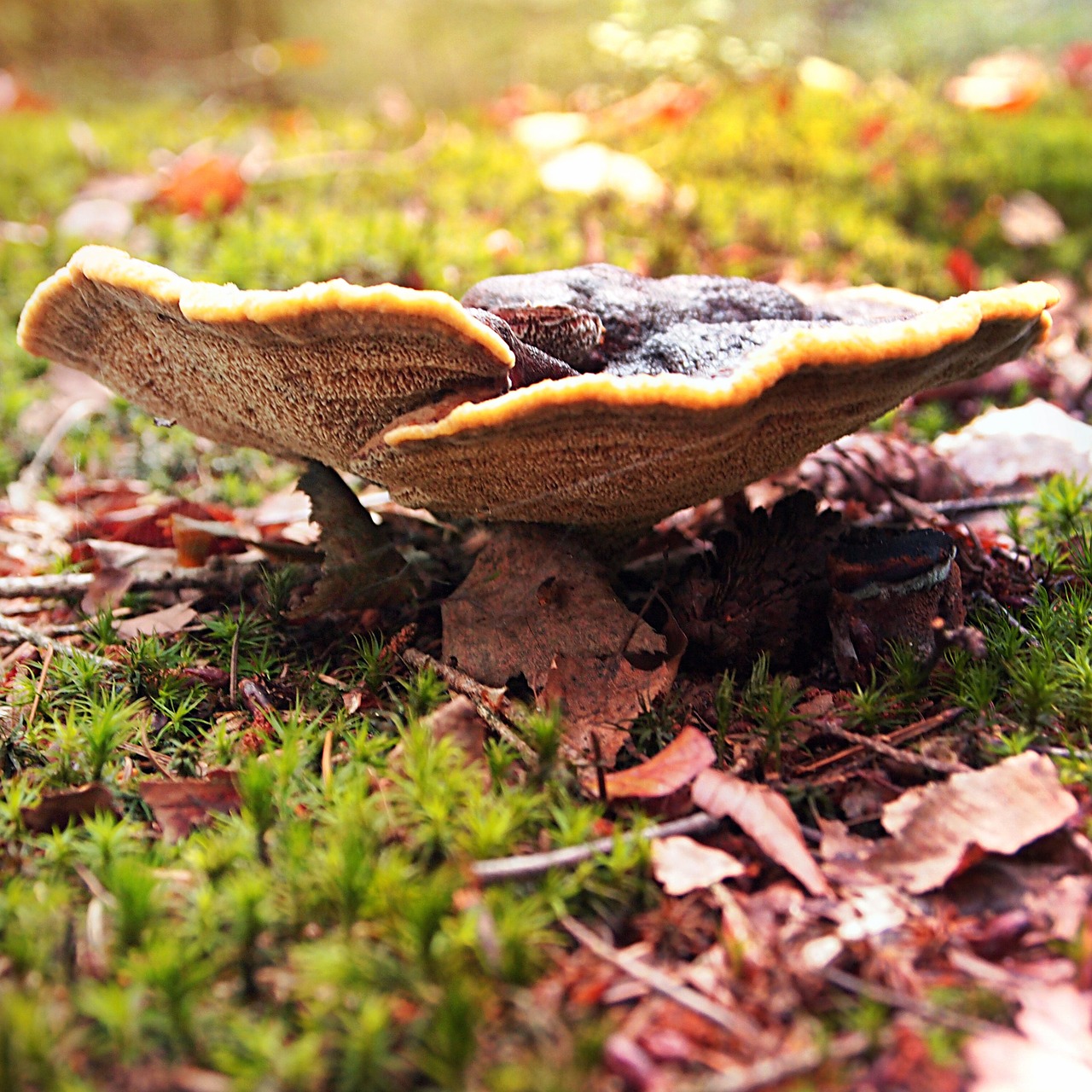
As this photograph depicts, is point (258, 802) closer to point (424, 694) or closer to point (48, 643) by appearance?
point (424, 694)

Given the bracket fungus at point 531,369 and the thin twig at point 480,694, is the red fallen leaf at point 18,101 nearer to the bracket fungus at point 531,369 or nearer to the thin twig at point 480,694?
the bracket fungus at point 531,369

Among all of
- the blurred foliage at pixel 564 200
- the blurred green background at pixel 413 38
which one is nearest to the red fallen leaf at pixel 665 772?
the blurred foliage at pixel 564 200

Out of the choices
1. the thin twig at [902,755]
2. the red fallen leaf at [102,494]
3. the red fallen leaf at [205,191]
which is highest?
the red fallen leaf at [205,191]

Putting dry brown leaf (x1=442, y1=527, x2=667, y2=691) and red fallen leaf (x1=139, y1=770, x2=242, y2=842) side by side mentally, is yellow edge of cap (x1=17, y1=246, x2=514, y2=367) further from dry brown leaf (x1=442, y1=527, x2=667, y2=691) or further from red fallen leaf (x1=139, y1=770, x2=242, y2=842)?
red fallen leaf (x1=139, y1=770, x2=242, y2=842)

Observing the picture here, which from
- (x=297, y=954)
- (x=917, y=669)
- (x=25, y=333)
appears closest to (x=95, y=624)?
(x=25, y=333)

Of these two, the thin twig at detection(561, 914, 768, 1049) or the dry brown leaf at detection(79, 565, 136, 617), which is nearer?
the thin twig at detection(561, 914, 768, 1049)

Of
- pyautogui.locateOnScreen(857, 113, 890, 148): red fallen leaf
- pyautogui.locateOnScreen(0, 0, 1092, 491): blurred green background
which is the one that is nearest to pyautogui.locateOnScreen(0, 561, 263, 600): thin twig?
pyautogui.locateOnScreen(0, 0, 1092, 491): blurred green background
